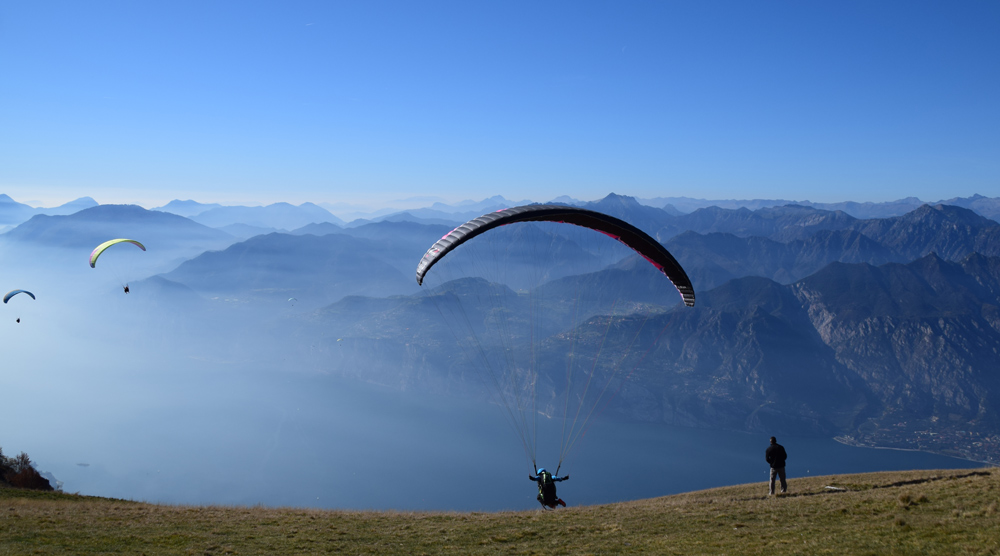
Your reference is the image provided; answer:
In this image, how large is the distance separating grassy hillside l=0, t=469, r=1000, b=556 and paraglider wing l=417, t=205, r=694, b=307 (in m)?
7.69

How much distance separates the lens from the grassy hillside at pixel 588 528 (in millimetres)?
11977

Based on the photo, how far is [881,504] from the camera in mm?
14727

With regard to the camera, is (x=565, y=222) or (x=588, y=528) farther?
(x=565, y=222)

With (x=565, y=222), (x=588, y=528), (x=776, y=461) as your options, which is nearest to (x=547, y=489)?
(x=588, y=528)

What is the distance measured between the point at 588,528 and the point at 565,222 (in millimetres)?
10856

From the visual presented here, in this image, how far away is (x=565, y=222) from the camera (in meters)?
19.9

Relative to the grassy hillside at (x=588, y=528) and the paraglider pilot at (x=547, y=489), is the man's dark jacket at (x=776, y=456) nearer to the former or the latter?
the grassy hillside at (x=588, y=528)

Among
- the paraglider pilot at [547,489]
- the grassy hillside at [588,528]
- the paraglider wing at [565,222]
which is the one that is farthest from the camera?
the paraglider pilot at [547,489]

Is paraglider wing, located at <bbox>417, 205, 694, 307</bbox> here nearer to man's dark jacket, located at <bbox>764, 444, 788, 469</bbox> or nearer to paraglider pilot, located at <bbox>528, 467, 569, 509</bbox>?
man's dark jacket, located at <bbox>764, 444, 788, 469</bbox>

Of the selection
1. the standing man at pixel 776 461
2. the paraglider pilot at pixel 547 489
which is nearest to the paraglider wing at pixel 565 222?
the standing man at pixel 776 461

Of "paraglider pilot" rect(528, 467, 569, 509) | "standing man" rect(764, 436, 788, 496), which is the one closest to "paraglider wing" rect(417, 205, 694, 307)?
"standing man" rect(764, 436, 788, 496)

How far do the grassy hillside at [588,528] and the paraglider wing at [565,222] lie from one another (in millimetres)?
7691

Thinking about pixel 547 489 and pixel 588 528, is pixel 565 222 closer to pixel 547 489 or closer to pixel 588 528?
pixel 547 489

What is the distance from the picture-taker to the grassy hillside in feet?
39.3
